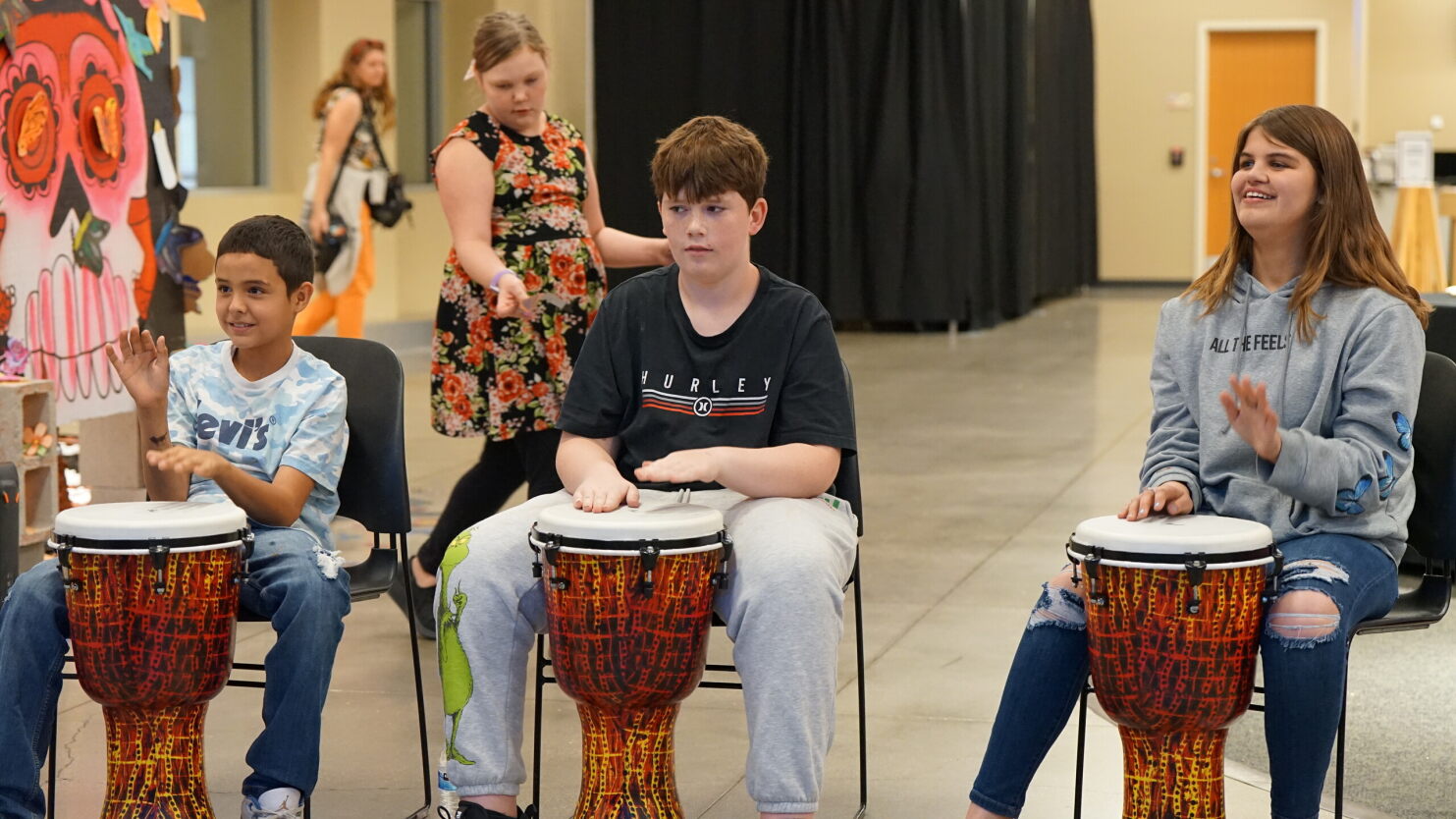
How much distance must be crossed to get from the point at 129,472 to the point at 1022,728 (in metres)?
3.11

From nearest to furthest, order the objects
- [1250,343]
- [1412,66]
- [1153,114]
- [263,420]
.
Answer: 1. [1250,343]
2. [263,420]
3. [1412,66]
4. [1153,114]

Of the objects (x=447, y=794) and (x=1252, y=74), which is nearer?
(x=447, y=794)

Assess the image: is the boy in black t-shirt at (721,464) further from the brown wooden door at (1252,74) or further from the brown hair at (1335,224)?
the brown wooden door at (1252,74)

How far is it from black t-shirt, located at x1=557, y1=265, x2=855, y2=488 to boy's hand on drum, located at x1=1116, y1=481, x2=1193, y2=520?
0.43m

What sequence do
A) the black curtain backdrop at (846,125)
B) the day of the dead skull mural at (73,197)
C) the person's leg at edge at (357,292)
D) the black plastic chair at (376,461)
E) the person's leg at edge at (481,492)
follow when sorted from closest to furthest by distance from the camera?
the black plastic chair at (376,461) < the person's leg at edge at (481,492) < the day of the dead skull mural at (73,197) < the person's leg at edge at (357,292) < the black curtain backdrop at (846,125)

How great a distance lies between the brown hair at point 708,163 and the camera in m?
2.49

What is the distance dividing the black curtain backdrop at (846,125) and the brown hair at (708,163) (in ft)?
27.3

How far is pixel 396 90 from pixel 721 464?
8.73 m

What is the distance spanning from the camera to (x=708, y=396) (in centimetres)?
257

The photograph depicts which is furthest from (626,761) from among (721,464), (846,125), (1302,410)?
(846,125)

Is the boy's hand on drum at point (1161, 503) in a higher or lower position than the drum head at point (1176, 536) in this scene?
higher

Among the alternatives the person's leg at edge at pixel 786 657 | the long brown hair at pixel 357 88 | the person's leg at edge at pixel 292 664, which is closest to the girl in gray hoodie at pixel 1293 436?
the person's leg at edge at pixel 786 657

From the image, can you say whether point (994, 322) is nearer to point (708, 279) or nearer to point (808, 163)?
point (808, 163)

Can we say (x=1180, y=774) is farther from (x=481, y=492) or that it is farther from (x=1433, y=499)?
(x=481, y=492)
